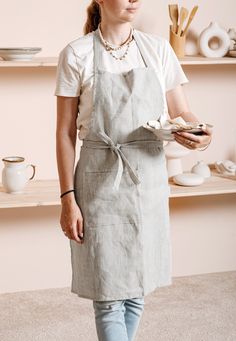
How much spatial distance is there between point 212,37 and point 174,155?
0.59m

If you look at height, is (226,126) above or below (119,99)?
below

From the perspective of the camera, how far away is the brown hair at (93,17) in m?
2.25

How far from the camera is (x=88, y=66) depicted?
2061 millimetres

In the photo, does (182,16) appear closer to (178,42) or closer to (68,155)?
(178,42)

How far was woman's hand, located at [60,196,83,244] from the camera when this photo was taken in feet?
6.82

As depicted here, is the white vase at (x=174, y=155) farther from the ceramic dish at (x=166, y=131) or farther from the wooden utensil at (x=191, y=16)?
the ceramic dish at (x=166, y=131)

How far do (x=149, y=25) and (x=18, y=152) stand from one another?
2.76 feet

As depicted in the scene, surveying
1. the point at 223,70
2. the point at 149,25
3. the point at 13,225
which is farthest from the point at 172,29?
the point at 13,225

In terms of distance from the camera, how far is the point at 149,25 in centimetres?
336

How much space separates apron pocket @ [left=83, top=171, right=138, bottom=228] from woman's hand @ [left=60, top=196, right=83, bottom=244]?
0.02 m

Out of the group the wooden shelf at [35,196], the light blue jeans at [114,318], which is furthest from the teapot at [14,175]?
the light blue jeans at [114,318]

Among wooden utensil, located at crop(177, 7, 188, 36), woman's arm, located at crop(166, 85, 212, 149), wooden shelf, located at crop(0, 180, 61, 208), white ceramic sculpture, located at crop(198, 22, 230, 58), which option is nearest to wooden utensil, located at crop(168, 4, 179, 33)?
wooden utensil, located at crop(177, 7, 188, 36)

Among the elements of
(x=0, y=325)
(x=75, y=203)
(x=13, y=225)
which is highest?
(x=75, y=203)

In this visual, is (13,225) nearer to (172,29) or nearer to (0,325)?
(0,325)
